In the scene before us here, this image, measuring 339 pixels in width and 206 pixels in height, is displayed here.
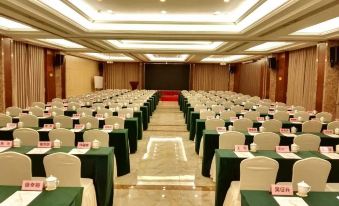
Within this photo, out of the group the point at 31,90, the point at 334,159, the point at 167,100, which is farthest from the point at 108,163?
the point at 167,100

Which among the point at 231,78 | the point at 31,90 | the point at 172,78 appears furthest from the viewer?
the point at 172,78

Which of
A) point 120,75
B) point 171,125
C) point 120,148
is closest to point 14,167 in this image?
point 120,148

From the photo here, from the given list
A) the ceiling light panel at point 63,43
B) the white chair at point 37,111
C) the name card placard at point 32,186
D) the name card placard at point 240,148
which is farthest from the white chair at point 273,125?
the ceiling light panel at point 63,43

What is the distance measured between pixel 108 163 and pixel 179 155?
358 cm

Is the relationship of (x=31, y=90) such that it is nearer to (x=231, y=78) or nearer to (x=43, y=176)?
(x=43, y=176)

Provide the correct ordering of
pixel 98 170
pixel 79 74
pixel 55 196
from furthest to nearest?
pixel 79 74 → pixel 98 170 → pixel 55 196

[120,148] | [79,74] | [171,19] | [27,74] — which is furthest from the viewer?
[79,74]

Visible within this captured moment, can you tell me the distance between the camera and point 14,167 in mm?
3611

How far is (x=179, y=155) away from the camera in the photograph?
25.5 feet

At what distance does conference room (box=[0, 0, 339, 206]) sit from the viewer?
377 cm

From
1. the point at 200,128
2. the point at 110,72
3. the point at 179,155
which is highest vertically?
the point at 110,72

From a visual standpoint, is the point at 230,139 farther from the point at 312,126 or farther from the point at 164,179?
the point at 312,126

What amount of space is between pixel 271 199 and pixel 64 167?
87.6 inches

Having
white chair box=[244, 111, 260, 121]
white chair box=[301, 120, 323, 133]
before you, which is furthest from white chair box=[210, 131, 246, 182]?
white chair box=[244, 111, 260, 121]
